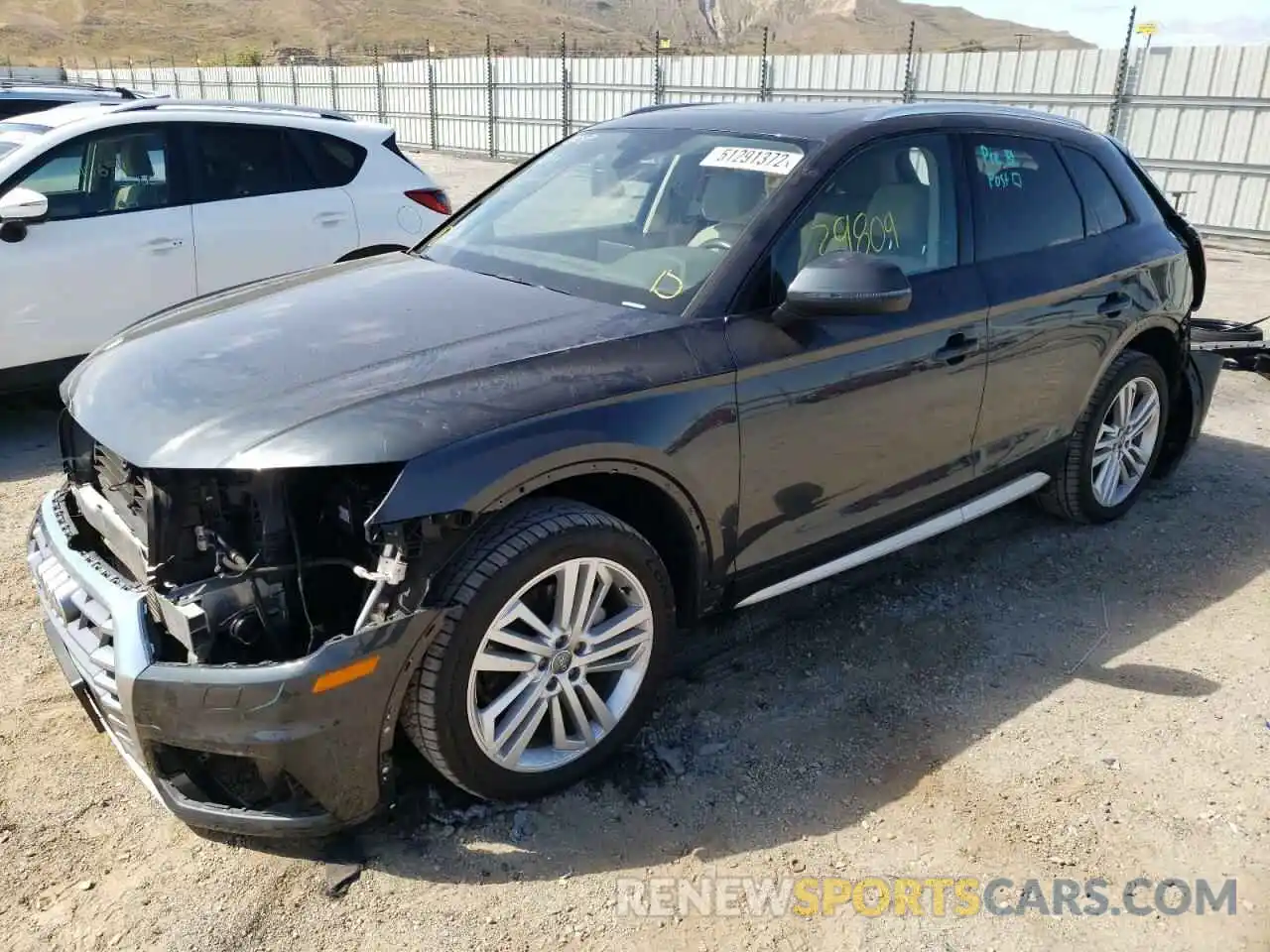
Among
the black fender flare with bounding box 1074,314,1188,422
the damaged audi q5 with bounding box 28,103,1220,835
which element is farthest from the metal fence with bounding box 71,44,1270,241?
the damaged audi q5 with bounding box 28,103,1220,835

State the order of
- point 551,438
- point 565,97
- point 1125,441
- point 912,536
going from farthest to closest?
point 565,97
point 1125,441
point 912,536
point 551,438

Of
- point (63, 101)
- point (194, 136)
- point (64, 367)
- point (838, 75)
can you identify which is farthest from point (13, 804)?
point (838, 75)

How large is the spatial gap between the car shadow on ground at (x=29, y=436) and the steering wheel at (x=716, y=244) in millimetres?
3715

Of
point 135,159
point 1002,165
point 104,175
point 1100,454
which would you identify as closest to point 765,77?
point 135,159

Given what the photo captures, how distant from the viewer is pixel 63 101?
8.47m

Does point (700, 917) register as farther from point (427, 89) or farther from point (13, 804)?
point (427, 89)

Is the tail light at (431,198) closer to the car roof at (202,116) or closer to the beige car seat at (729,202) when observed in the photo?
the car roof at (202,116)

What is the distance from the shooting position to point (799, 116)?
3.63 meters

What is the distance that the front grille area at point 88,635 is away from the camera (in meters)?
2.48

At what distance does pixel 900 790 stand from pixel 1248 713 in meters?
1.33

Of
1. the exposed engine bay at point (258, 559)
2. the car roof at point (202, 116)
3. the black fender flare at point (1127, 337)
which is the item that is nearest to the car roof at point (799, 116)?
the black fender flare at point (1127, 337)

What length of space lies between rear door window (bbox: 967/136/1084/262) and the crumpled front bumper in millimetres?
2639

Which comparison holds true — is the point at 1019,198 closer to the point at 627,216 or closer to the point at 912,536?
the point at 912,536

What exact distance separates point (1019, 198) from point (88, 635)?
3.53 m
